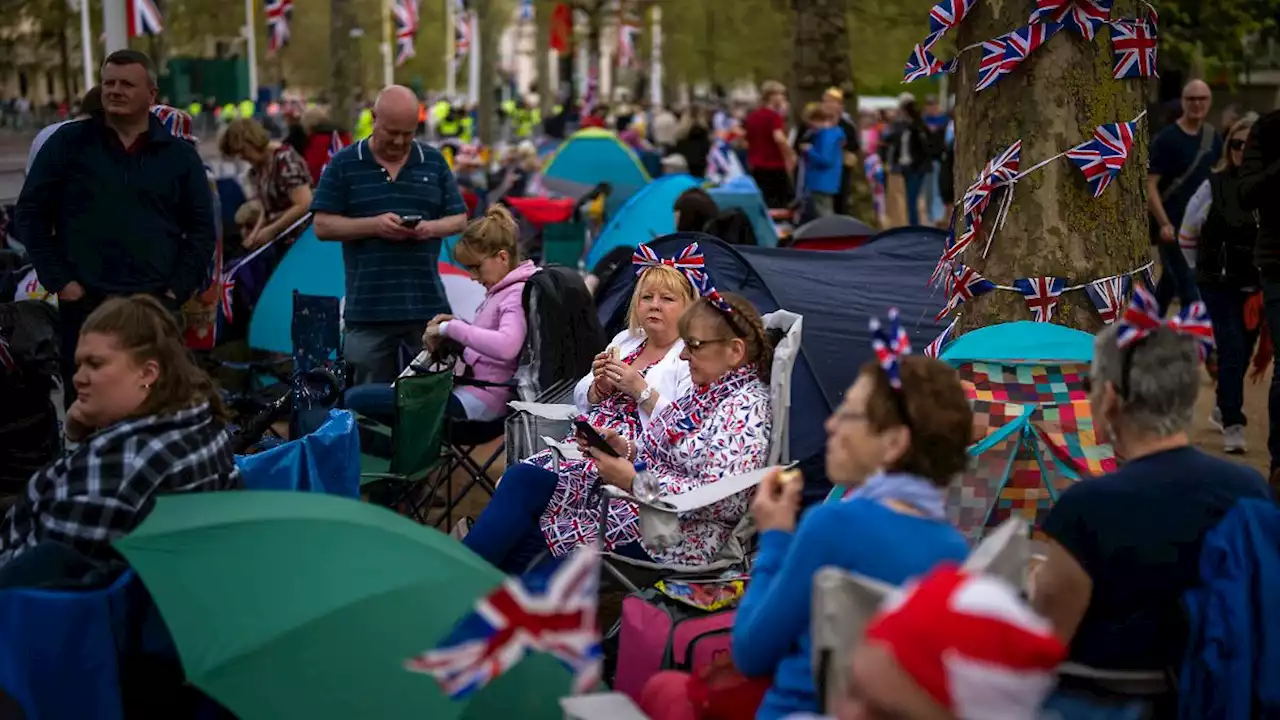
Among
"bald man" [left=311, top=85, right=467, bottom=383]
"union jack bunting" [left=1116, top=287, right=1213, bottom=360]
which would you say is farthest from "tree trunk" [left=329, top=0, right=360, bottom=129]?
"union jack bunting" [left=1116, top=287, right=1213, bottom=360]

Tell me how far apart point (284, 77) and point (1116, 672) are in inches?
2481

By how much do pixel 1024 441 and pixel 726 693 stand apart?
5.67ft

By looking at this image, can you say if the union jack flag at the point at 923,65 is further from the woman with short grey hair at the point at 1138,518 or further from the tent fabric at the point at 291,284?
the tent fabric at the point at 291,284

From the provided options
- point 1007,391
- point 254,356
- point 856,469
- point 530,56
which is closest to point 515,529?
point 1007,391

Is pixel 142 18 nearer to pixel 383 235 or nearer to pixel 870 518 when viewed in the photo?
pixel 383 235

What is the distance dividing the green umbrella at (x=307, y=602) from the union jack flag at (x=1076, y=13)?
10.3 ft

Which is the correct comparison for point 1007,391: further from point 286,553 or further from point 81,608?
point 81,608

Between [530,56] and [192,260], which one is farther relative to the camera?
[530,56]

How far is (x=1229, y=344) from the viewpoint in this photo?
8.91m

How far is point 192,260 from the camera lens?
686 centimetres

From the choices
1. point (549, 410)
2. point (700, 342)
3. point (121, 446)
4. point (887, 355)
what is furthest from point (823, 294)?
point (887, 355)

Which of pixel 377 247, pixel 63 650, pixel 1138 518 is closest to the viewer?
pixel 1138 518

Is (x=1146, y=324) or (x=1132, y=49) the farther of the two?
(x=1132, y=49)

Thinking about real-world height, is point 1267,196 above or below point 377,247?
above
